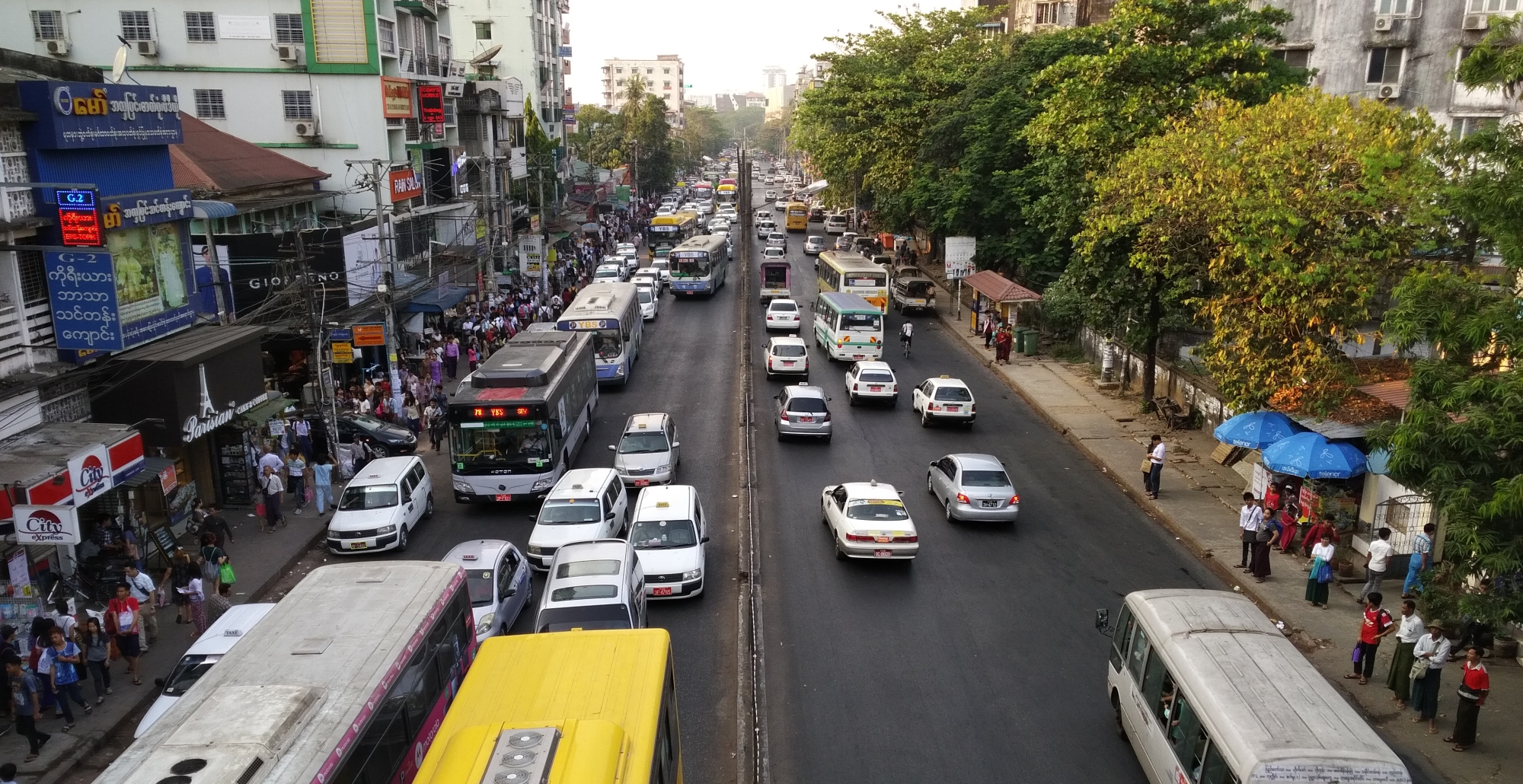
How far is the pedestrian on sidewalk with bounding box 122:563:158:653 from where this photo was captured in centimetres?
1697

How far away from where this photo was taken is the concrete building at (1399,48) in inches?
1516

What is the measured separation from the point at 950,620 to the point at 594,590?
5988 mm

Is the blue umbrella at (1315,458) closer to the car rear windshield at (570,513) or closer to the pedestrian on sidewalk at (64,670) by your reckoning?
the car rear windshield at (570,513)

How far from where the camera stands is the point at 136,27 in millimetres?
37938

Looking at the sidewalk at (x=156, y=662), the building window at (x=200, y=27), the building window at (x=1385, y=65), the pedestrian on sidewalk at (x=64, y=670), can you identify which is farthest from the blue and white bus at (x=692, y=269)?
the pedestrian on sidewalk at (x=64, y=670)

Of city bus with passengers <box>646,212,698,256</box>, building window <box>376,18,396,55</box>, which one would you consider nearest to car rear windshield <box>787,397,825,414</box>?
building window <box>376,18,396,55</box>

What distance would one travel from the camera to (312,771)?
8.53 m

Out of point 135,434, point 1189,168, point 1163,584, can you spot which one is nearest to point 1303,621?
point 1163,584

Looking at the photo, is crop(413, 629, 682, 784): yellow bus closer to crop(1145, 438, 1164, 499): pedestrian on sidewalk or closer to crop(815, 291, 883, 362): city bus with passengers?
crop(1145, 438, 1164, 499): pedestrian on sidewalk

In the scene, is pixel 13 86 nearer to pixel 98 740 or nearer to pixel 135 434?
pixel 135 434

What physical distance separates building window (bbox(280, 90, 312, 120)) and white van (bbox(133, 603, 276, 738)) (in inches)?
1142

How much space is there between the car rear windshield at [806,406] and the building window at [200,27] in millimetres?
26064

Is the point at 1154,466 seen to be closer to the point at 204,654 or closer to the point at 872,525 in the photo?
the point at 872,525

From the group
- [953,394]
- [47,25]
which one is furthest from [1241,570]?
[47,25]
